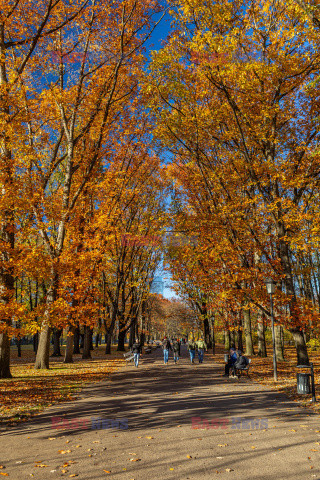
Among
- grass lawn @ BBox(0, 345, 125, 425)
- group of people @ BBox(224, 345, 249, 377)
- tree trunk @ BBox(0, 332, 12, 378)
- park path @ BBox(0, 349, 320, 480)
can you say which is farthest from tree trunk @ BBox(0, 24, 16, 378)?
group of people @ BBox(224, 345, 249, 377)

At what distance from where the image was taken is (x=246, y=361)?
14.4 meters

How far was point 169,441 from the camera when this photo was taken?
593 centimetres

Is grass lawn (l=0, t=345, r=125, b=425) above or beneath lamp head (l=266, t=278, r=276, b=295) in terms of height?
beneath

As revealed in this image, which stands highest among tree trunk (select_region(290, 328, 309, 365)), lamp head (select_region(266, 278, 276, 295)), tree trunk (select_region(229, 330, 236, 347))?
lamp head (select_region(266, 278, 276, 295))

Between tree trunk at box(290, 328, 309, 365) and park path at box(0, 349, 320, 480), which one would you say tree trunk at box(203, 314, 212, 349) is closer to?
tree trunk at box(290, 328, 309, 365)

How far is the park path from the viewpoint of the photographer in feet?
15.4

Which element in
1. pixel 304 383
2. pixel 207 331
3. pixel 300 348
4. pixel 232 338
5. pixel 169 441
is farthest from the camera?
pixel 207 331

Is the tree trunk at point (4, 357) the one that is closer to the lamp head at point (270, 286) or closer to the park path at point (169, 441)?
the park path at point (169, 441)

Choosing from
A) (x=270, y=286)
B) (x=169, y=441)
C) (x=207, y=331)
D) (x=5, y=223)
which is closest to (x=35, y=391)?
(x=5, y=223)

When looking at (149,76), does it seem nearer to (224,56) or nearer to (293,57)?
(224,56)

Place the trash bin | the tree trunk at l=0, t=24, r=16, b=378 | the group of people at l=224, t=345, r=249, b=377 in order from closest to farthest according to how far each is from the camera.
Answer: the trash bin → the tree trunk at l=0, t=24, r=16, b=378 → the group of people at l=224, t=345, r=249, b=377

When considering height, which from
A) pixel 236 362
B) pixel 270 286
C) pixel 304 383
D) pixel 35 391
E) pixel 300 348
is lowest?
pixel 35 391

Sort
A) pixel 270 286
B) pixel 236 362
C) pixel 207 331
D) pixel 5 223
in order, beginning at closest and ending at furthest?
pixel 5 223 < pixel 270 286 < pixel 236 362 < pixel 207 331

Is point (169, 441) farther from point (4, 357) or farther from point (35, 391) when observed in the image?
point (4, 357)
